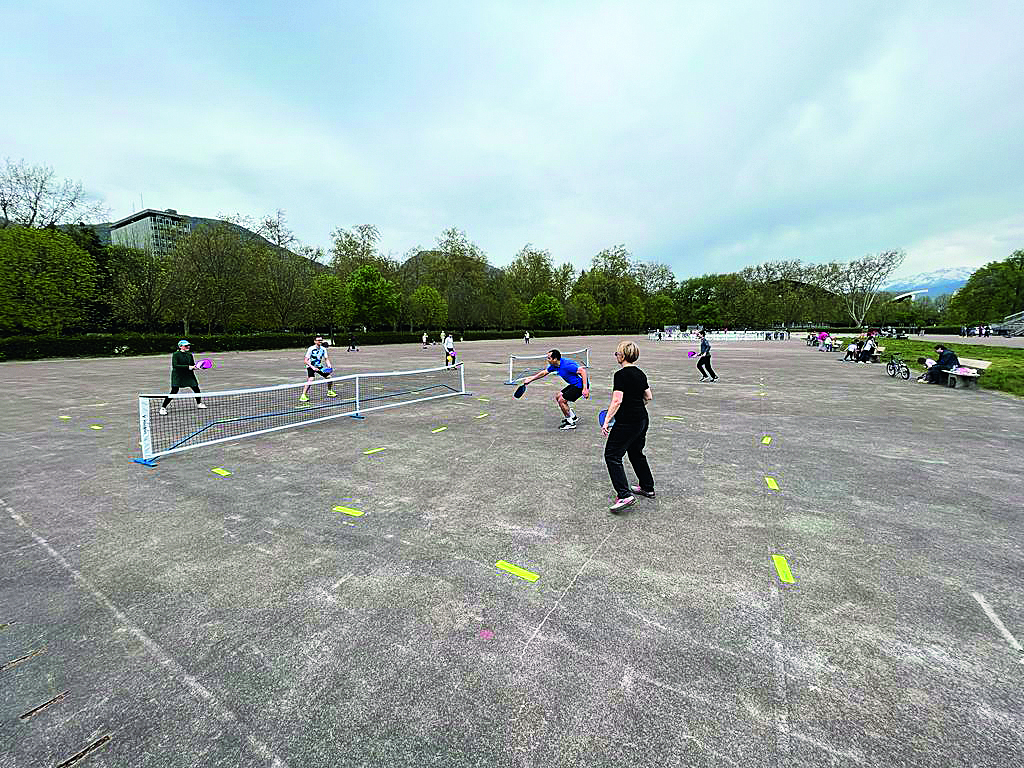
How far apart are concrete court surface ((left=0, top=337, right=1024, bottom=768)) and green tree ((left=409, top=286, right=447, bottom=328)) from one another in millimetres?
56743

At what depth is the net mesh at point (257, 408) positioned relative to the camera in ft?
27.7

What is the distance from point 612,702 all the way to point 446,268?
290ft

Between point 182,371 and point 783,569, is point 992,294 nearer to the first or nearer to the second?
point 783,569

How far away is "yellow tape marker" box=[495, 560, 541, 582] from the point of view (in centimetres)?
393

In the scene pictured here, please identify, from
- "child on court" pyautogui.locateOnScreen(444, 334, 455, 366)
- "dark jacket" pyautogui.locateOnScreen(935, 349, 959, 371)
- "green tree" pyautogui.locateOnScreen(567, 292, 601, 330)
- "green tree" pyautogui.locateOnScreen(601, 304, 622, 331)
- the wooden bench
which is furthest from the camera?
"green tree" pyautogui.locateOnScreen(601, 304, 622, 331)

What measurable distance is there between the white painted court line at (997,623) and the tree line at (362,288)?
169ft

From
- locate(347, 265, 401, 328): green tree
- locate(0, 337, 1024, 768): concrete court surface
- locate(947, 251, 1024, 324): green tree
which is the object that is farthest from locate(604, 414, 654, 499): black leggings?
locate(947, 251, 1024, 324): green tree

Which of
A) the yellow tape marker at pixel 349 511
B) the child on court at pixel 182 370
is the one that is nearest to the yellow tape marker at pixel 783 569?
the yellow tape marker at pixel 349 511

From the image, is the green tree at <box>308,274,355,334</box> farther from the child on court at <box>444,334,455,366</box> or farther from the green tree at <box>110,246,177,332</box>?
the child on court at <box>444,334,455,366</box>

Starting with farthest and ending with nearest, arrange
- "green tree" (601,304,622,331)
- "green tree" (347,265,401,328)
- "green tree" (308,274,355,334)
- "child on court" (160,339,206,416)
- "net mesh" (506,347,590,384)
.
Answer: "green tree" (601,304,622,331) → "green tree" (347,265,401,328) → "green tree" (308,274,355,334) → "net mesh" (506,347,590,384) → "child on court" (160,339,206,416)

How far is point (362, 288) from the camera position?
2176 inches

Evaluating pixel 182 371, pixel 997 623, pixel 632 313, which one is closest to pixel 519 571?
pixel 997 623

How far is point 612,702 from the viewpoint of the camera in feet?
8.50

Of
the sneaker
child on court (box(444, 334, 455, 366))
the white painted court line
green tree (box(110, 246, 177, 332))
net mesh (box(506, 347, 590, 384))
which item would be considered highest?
green tree (box(110, 246, 177, 332))
